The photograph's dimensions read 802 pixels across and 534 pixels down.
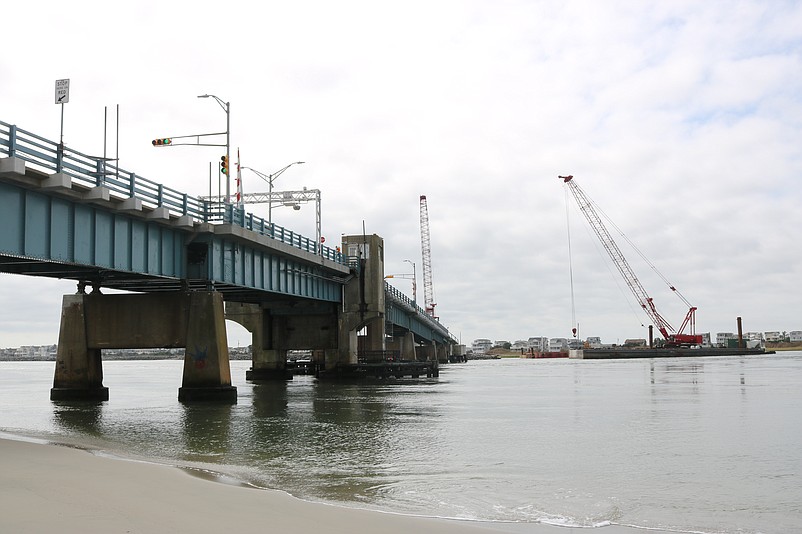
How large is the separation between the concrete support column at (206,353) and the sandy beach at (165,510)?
2421cm

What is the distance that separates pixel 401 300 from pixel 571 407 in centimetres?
5718

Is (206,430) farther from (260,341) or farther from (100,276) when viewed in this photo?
(260,341)

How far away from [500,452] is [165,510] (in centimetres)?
1235

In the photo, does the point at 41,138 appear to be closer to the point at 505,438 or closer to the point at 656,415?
the point at 505,438

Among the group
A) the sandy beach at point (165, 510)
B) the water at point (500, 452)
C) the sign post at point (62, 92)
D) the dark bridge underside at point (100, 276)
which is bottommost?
the water at point (500, 452)

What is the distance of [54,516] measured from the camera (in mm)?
10758

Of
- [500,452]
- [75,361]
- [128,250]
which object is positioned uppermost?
[128,250]

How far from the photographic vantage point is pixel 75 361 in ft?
138

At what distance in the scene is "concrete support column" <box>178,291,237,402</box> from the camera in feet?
132

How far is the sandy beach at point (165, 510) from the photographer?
1056 cm

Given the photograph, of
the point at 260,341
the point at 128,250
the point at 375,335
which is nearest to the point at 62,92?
the point at 128,250

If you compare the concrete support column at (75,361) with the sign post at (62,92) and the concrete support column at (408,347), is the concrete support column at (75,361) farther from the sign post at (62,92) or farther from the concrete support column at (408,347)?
the concrete support column at (408,347)

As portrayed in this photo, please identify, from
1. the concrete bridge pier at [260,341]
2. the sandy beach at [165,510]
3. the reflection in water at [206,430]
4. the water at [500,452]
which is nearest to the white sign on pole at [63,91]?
the water at [500,452]

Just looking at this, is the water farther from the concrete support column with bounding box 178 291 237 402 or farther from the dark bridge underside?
the dark bridge underside
